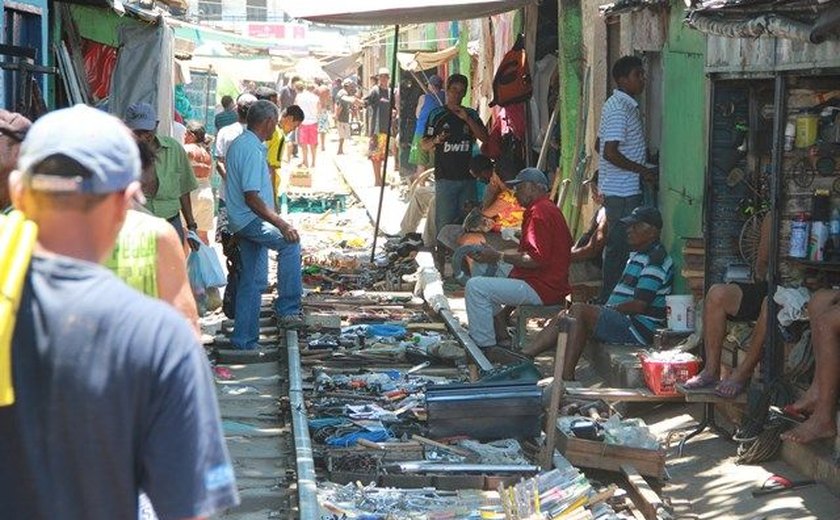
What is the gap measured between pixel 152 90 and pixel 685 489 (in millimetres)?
8727

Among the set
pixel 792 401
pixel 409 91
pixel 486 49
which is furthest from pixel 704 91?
pixel 409 91

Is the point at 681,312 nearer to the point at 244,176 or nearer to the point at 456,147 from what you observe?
the point at 244,176

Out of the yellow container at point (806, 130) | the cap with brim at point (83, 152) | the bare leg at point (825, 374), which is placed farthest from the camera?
the yellow container at point (806, 130)

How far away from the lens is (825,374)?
338 inches

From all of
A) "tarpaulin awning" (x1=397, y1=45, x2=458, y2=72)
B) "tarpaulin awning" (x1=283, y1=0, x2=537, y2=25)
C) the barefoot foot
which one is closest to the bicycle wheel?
the barefoot foot

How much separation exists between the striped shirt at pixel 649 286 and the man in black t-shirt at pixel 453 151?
20.2 feet

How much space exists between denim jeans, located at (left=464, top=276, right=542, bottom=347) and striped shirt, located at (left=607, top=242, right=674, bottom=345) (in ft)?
2.74

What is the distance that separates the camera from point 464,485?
8.58 meters

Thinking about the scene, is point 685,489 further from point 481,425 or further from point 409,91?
point 409,91

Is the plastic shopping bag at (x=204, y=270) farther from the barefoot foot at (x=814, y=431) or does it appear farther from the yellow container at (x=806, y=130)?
the barefoot foot at (x=814, y=431)

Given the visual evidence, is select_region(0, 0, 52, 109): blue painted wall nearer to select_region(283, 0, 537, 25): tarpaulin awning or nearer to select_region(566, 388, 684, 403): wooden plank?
select_region(283, 0, 537, 25): tarpaulin awning

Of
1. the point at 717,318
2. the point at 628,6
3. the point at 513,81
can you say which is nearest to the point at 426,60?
the point at 513,81

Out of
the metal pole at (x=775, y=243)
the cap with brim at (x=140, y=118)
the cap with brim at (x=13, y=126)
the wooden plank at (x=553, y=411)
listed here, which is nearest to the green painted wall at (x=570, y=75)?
the cap with brim at (x=140, y=118)

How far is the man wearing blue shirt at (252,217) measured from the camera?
1225cm
